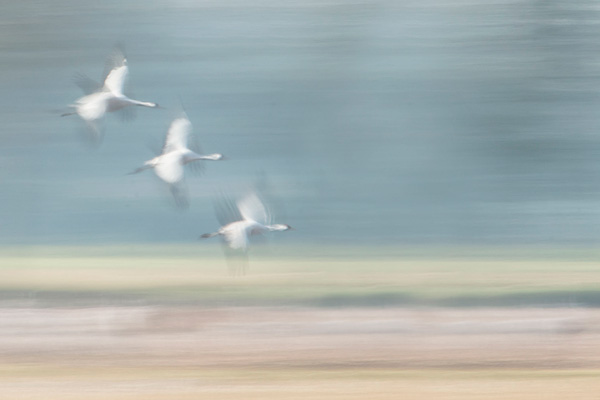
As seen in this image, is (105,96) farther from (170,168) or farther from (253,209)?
(253,209)

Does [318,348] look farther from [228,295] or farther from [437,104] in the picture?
[437,104]

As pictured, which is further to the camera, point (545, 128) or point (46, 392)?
point (545, 128)

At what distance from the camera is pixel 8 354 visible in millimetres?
3260

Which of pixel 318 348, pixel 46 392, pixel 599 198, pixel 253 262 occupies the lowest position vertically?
pixel 46 392

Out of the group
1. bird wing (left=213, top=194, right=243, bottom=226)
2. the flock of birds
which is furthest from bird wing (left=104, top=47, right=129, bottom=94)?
bird wing (left=213, top=194, right=243, bottom=226)

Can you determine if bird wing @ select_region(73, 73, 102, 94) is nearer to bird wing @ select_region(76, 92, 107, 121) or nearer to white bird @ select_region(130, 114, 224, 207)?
bird wing @ select_region(76, 92, 107, 121)

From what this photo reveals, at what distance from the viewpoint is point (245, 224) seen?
10.9ft

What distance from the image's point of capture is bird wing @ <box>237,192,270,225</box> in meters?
3.31

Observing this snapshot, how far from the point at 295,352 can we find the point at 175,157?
2.40ft

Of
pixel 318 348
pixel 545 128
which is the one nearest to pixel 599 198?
pixel 545 128

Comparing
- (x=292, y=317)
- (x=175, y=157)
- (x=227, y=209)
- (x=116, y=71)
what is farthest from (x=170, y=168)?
(x=292, y=317)

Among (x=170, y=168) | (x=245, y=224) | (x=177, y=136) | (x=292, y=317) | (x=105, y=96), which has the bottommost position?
(x=292, y=317)

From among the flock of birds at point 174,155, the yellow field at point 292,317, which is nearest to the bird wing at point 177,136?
the flock of birds at point 174,155

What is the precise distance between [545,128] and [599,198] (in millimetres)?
292
